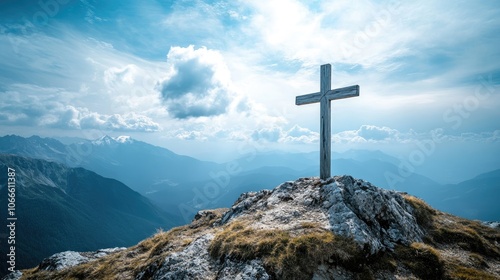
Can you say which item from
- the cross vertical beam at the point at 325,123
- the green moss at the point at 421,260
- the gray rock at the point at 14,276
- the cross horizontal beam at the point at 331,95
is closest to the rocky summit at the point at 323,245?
the green moss at the point at 421,260

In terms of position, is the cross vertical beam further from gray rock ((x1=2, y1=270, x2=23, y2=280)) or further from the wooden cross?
gray rock ((x1=2, y1=270, x2=23, y2=280))

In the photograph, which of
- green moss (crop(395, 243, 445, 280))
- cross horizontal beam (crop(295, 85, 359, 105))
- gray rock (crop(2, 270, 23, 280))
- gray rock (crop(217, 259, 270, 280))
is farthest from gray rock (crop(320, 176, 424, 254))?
gray rock (crop(2, 270, 23, 280))

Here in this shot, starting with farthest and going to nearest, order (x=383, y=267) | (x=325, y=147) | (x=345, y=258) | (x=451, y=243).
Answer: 1. (x=325, y=147)
2. (x=451, y=243)
3. (x=383, y=267)
4. (x=345, y=258)

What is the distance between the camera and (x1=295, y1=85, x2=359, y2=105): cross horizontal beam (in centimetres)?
1489

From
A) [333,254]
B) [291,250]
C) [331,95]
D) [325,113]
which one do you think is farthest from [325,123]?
[291,250]

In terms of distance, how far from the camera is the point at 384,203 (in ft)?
42.4

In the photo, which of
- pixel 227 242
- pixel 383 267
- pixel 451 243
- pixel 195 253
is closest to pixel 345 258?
pixel 383 267

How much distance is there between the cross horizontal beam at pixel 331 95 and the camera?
14.9 metres

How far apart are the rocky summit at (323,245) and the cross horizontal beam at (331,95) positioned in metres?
5.11

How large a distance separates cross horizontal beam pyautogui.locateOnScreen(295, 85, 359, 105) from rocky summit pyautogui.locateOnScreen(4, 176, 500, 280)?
511 centimetres

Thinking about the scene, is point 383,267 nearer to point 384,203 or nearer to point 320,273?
point 320,273

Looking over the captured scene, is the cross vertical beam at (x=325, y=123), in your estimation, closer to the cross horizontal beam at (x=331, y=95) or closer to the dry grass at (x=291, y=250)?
the cross horizontal beam at (x=331, y=95)

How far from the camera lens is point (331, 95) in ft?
52.3

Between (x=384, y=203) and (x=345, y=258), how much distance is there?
5.37m
